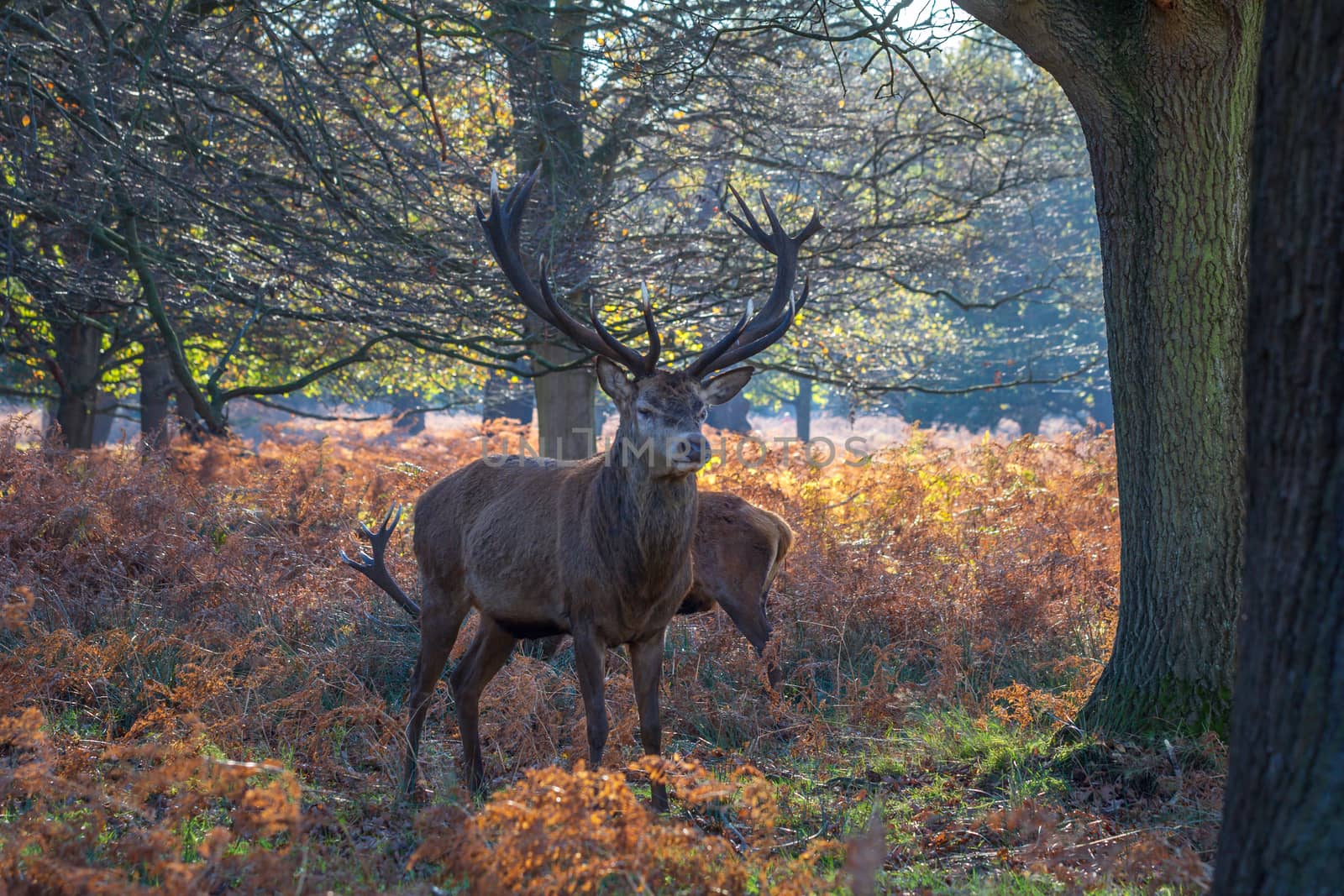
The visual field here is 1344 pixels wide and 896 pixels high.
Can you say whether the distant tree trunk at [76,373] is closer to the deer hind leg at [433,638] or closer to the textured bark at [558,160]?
the textured bark at [558,160]

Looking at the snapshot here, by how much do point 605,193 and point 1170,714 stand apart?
6628 mm

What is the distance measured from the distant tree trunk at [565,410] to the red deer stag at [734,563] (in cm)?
472

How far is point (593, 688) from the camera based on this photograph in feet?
16.6

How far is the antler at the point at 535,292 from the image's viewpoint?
538 centimetres

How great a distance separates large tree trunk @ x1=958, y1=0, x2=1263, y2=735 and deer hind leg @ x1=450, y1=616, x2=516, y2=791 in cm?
288

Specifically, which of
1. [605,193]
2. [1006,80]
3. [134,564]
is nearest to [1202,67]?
[605,193]

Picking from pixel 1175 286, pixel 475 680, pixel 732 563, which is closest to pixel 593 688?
pixel 475 680

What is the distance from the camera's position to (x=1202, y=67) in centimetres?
470

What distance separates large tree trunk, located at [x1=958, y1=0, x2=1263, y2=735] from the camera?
4.73m

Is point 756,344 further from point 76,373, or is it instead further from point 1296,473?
point 76,373

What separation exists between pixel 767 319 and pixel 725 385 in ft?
1.47

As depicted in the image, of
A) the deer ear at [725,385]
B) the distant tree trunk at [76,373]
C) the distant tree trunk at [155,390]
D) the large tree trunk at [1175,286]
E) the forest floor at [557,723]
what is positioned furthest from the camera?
the distant tree trunk at [155,390]

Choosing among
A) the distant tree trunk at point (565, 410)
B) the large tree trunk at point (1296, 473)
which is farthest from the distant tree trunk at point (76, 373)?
the large tree trunk at point (1296, 473)

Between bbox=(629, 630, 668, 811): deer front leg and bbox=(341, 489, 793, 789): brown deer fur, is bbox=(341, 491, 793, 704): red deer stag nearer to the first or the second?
bbox=(341, 489, 793, 789): brown deer fur
